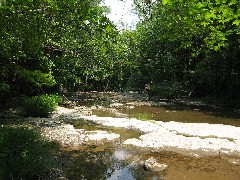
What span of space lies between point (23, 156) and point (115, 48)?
15.0 feet

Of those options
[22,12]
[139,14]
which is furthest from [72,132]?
[139,14]

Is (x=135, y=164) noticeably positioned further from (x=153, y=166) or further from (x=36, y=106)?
(x=36, y=106)

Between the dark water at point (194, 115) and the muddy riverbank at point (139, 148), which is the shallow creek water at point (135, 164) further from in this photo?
the dark water at point (194, 115)

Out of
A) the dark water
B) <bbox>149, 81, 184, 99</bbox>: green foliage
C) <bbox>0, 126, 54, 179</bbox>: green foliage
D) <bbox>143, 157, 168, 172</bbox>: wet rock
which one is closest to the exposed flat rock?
<bbox>143, 157, 168, 172</bbox>: wet rock

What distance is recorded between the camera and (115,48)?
9.45 meters

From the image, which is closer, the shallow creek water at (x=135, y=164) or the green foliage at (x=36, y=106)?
the shallow creek water at (x=135, y=164)

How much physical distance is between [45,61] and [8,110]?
3552mm

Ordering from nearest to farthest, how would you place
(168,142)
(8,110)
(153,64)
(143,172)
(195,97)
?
(143,172) → (168,142) → (8,110) → (195,97) → (153,64)

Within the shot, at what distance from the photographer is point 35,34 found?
7.30 metres

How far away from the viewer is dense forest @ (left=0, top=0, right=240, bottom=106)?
207 inches

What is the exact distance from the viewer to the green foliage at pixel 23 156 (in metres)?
6.15

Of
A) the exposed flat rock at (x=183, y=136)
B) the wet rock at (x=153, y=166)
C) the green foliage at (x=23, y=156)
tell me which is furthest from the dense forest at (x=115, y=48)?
the wet rock at (x=153, y=166)

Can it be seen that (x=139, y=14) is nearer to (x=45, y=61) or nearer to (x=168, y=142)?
(x=45, y=61)

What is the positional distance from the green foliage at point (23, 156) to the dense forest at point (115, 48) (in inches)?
95.3
